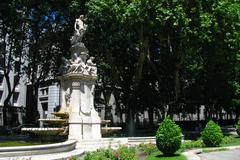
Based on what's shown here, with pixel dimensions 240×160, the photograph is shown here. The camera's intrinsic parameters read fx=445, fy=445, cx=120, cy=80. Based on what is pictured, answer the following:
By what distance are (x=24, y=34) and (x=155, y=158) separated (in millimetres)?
22655

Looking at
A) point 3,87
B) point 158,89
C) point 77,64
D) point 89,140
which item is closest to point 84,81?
point 77,64

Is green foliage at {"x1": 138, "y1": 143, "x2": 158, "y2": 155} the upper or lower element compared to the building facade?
lower

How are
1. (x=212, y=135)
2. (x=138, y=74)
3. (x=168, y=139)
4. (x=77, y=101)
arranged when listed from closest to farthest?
1. (x=168, y=139)
2. (x=77, y=101)
3. (x=212, y=135)
4. (x=138, y=74)

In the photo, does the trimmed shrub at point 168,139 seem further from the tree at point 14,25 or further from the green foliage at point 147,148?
the tree at point 14,25

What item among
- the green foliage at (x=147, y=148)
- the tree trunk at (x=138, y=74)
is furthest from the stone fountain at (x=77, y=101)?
the tree trunk at (x=138, y=74)

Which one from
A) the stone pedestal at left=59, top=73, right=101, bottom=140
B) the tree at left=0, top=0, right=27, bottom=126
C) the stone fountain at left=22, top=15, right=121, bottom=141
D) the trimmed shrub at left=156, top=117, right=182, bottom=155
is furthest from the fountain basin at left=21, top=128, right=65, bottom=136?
the tree at left=0, top=0, right=27, bottom=126

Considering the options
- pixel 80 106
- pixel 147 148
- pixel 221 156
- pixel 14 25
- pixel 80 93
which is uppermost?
pixel 14 25

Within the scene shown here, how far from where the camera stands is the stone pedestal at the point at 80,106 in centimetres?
2064

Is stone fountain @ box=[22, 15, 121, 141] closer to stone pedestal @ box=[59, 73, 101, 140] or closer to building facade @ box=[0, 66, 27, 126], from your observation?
stone pedestal @ box=[59, 73, 101, 140]

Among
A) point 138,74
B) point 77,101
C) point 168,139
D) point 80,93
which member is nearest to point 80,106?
point 77,101

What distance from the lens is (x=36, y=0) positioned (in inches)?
1373

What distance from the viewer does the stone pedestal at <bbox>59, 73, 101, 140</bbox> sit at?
20639 mm

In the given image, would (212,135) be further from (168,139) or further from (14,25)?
(14,25)

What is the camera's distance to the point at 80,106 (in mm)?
21375
